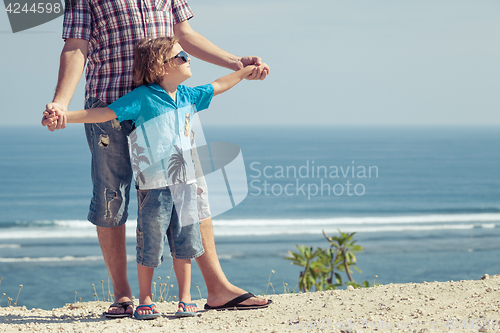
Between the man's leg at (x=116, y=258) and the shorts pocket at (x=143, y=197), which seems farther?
the man's leg at (x=116, y=258)

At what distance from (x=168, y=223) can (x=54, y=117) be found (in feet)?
2.76

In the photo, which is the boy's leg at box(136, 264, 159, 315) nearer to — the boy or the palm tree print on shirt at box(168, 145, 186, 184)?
the boy

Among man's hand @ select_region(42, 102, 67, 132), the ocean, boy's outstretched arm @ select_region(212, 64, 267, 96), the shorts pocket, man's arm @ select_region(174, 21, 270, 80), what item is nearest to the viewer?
man's hand @ select_region(42, 102, 67, 132)

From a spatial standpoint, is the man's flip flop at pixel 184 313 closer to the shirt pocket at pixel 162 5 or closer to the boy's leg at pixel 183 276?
the boy's leg at pixel 183 276

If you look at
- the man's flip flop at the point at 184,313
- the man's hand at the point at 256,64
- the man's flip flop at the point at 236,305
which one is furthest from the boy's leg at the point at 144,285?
the man's hand at the point at 256,64

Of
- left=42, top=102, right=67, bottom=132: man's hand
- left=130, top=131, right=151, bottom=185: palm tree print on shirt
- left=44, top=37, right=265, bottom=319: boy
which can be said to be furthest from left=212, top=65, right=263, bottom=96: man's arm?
left=42, top=102, right=67, bottom=132: man's hand

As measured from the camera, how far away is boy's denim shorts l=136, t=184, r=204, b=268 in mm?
2523

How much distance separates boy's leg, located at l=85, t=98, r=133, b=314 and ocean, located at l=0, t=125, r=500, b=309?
1.25 metres

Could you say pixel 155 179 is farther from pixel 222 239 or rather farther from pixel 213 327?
pixel 222 239

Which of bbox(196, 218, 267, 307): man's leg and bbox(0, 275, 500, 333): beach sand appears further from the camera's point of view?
bbox(196, 218, 267, 307): man's leg

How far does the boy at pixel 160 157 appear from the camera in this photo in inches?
98.4

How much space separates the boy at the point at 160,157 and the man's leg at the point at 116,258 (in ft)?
0.73

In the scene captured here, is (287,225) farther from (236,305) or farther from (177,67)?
(177,67)

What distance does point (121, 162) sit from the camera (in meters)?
2.59
